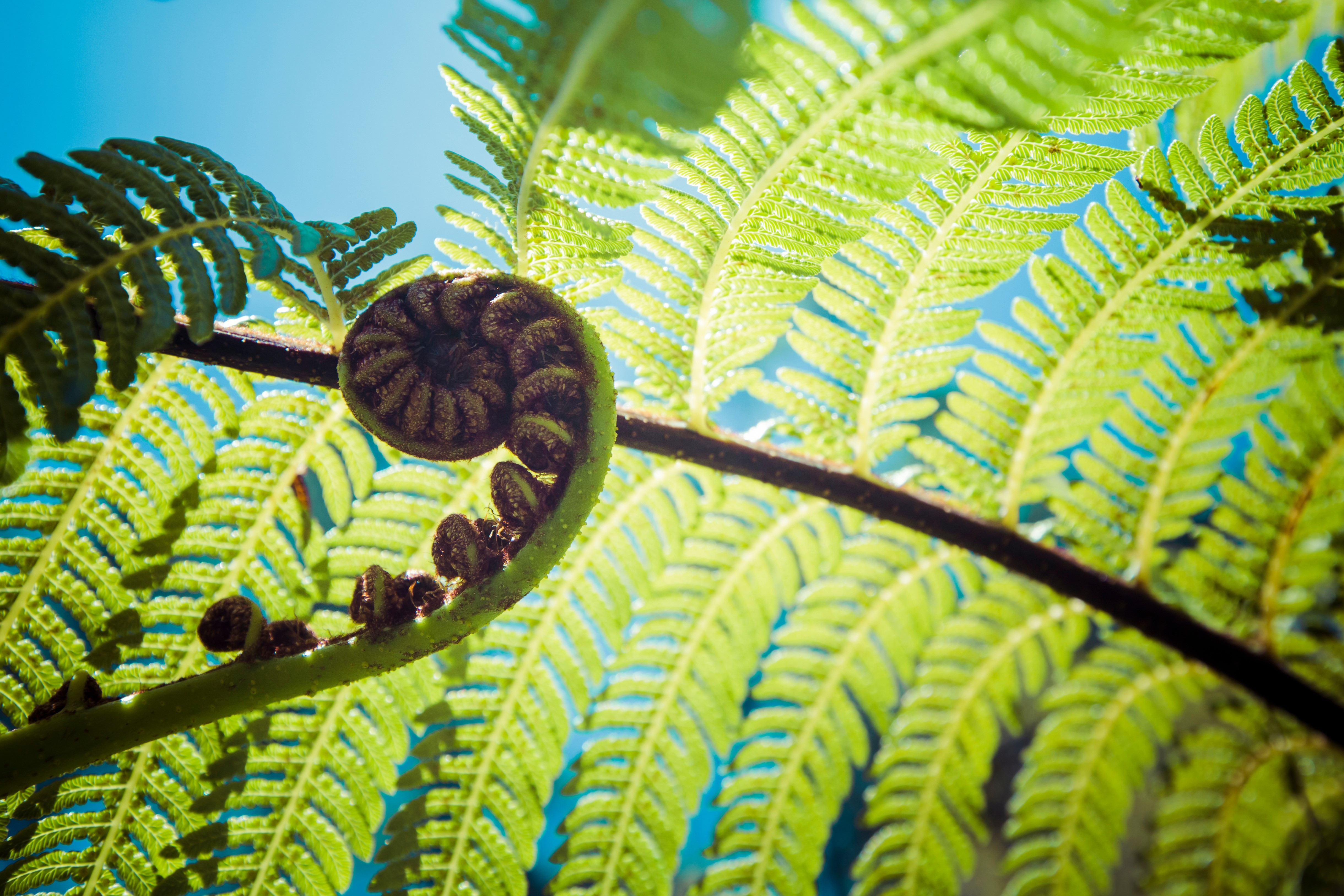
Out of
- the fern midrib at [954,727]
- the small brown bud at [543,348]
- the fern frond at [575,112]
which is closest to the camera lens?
the fern frond at [575,112]

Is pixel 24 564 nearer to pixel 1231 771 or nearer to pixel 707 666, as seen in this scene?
pixel 707 666

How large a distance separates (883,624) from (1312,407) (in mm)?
1034

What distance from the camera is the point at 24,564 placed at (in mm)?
1127

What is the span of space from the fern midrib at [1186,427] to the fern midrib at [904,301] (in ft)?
2.16

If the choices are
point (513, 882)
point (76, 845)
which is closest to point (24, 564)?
point (76, 845)

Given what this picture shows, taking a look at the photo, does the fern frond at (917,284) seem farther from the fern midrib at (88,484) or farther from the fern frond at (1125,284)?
the fern midrib at (88,484)

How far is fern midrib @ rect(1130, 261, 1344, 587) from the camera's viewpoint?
4.09 feet

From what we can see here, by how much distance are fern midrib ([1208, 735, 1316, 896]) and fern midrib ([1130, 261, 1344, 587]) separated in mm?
677

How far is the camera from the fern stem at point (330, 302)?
0.93m

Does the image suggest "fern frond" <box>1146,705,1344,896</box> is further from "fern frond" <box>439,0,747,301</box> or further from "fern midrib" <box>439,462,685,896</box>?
"fern frond" <box>439,0,747,301</box>

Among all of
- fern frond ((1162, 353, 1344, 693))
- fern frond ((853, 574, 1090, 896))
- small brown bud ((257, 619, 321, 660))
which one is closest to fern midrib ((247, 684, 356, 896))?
small brown bud ((257, 619, 321, 660))

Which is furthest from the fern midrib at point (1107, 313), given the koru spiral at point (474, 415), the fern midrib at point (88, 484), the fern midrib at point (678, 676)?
the fern midrib at point (88, 484)

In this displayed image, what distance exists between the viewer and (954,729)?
5.19 ft

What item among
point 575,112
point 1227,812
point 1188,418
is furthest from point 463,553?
point 1227,812
